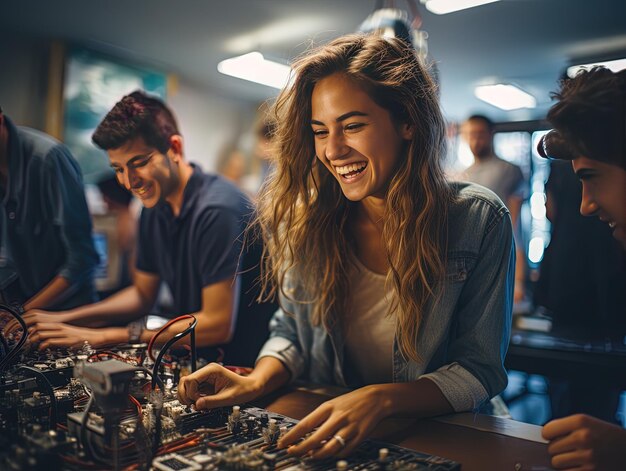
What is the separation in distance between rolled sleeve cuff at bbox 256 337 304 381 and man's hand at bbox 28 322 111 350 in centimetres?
39

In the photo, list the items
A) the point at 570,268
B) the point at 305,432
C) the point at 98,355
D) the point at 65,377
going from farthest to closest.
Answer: the point at 570,268 < the point at 98,355 < the point at 65,377 < the point at 305,432

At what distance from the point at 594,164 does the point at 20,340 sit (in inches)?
46.2

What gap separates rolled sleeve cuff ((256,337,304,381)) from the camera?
4.09ft

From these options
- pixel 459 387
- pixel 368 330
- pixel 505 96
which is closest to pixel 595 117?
pixel 459 387

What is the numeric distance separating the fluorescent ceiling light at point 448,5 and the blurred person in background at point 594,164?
110 cm

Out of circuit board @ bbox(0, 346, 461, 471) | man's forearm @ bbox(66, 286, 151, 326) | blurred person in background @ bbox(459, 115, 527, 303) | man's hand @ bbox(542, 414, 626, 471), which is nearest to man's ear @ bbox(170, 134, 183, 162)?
man's forearm @ bbox(66, 286, 151, 326)

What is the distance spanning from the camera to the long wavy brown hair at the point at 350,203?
1108 millimetres

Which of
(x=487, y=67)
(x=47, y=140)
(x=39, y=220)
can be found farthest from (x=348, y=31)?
(x=39, y=220)

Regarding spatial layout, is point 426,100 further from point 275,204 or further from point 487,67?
point 487,67

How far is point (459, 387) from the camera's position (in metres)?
1.04

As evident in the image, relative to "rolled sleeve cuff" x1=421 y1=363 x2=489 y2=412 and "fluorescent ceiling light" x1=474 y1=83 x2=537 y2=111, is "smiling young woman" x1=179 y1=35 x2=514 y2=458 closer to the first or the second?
"rolled sleeve cuff" x1=421 y1=363 x2=489 y2=412

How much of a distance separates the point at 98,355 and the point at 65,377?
15cm

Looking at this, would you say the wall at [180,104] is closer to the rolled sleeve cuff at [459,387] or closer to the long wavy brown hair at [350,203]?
the long wavy brown hair at [350,203]

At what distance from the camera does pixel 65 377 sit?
41.1 inches
